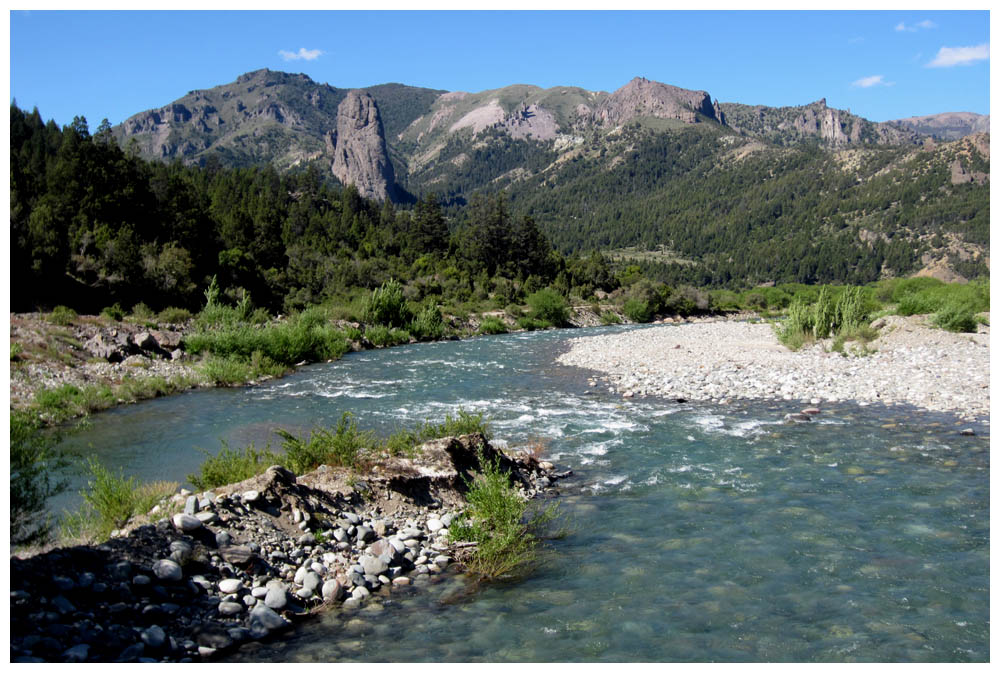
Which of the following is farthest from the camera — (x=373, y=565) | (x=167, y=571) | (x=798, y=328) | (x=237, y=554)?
(x=798, y=328)

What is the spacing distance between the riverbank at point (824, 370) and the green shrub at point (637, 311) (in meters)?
32.2

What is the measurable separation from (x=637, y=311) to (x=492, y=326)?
63.0 ft

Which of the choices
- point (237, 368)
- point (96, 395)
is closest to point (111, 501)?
point (96, 395)

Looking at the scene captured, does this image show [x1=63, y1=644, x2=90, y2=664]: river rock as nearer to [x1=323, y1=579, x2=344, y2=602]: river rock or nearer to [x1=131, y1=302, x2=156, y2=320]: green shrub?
[x1=323, y1=579, x2=344, y2=602]: river rock

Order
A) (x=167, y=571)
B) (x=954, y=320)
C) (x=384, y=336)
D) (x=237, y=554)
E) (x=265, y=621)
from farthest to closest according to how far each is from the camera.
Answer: (x=384, y=336)
(x=954, y=320)
(x=237, y=554)
(x=167, y=571)
(x=265, y=621)

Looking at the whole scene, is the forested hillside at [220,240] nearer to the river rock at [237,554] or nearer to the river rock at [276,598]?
the river rock at [237,554]

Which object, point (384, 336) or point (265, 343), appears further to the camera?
point (384, 336)

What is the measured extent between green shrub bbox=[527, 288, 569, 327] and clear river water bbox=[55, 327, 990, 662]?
38.8 metres

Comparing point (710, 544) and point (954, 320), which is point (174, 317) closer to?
point (710, 544)

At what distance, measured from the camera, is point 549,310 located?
54.8 metres

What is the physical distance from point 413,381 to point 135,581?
54.3 ft

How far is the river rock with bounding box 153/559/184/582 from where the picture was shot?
5.80 meters

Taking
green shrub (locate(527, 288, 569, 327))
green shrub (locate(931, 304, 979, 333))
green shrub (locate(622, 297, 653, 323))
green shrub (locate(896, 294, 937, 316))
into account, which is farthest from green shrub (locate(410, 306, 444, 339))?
green shrub (locate(931, 304, 979, 333))

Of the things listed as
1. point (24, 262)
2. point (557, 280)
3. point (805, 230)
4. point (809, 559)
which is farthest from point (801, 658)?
point (805, 230)
